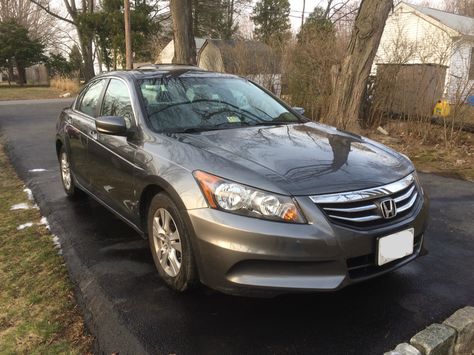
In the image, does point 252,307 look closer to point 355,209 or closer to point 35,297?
point 355,209

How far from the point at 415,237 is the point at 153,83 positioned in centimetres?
252

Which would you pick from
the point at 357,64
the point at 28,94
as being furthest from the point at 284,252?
the point at 28,94

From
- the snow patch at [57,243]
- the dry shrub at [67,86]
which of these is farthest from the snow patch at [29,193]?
the dry shrub at [67,86]

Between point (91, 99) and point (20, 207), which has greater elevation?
point (91, 99)

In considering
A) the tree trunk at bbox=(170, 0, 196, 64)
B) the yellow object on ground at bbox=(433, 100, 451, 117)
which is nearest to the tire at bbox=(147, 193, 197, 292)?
the yellow object on ground at bbox=(433, 100, 451, 117)

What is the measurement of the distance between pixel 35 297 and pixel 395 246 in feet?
8.22

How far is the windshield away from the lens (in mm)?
3639

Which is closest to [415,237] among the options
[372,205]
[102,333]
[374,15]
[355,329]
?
[372,205]

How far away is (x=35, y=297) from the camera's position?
3.23 metres

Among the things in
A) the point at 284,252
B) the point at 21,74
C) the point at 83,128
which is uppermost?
the point at 83,128

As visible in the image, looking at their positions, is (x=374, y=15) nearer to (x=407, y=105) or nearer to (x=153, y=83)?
(x=407, y=105)

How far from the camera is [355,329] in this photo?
274 centimetres

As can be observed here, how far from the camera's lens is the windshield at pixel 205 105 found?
3639 millimetres

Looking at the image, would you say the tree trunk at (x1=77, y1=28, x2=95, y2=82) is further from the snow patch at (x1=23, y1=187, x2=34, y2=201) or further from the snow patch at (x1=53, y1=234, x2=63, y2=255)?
the snow patch at (x1=53, y1=234, x2=63, y2=255)
